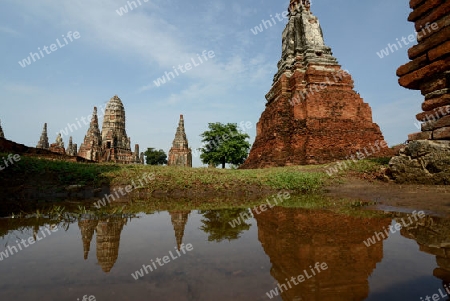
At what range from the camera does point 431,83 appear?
197 inches

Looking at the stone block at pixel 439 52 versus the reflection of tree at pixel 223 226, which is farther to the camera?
the stone block at pixel 439 52

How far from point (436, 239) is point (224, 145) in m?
24.6

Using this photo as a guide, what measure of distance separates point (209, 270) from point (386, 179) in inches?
263

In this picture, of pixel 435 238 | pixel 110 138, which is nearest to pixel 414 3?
pixel 435 238

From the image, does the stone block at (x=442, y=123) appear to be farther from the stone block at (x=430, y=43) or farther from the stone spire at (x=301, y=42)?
the stone spire at (x=301, y=42)

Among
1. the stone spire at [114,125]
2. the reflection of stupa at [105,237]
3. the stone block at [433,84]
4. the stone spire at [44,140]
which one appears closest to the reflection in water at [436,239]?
the reflection of stupa at [105,237]

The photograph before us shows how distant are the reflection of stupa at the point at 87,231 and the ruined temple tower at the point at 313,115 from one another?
9.92m

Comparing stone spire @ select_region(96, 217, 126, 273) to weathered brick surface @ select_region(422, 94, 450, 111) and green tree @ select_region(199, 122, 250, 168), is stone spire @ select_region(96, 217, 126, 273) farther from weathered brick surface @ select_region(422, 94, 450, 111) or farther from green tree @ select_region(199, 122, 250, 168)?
green tree @ select_region(199, 122, 250, 168)

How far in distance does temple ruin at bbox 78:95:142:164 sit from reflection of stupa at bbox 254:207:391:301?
98.1ft

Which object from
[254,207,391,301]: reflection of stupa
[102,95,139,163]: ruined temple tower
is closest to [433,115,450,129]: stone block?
[254,207,391,301]: reflection of stupa

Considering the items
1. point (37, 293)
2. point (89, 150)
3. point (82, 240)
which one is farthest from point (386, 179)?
point (89, 150)

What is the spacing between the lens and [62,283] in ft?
3.99

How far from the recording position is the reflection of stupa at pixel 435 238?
1.22 meters

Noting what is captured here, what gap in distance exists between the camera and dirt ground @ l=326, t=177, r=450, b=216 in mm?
3303
